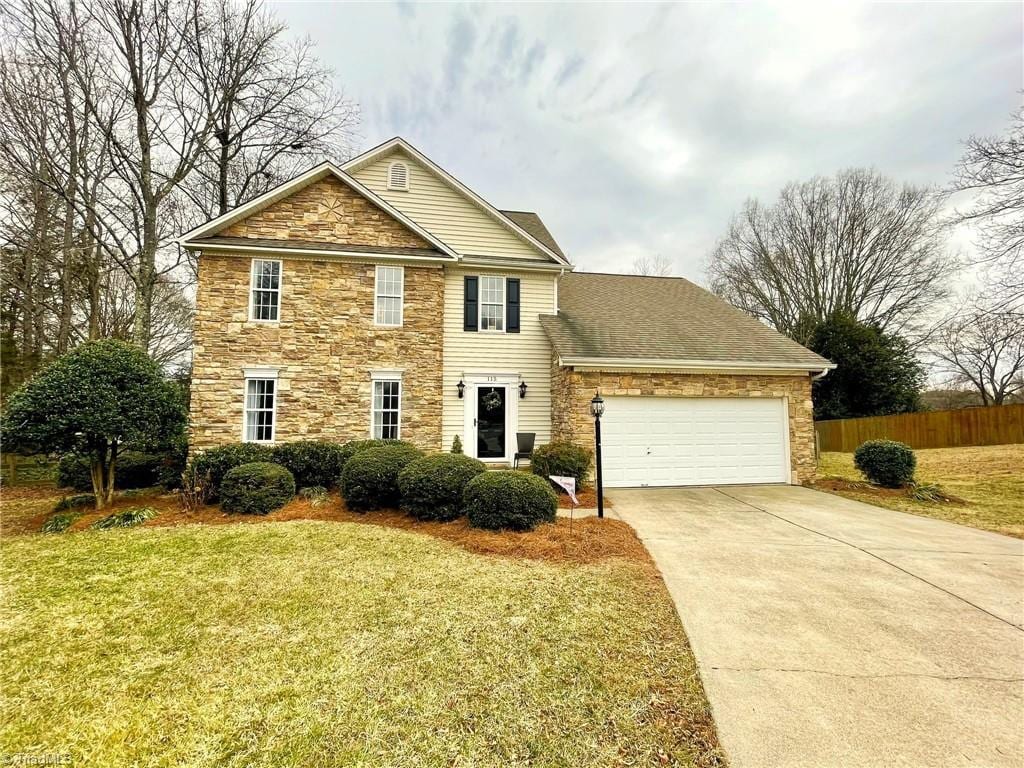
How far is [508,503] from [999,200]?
14.6 meters

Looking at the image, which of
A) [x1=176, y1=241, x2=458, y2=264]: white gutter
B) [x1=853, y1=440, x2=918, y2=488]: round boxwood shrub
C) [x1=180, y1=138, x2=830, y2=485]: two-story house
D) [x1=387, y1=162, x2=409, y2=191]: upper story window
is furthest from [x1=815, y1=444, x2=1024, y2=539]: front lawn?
[x1=387, y1=162, x2=409, y2=191]: upper story window

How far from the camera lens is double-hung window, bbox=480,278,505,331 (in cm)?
1218

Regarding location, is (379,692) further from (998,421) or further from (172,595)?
(998,421)

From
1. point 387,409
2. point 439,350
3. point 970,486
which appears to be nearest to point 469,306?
point 439,350

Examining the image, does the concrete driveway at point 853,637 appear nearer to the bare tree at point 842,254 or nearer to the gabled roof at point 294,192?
the gabled roof at point 294,192

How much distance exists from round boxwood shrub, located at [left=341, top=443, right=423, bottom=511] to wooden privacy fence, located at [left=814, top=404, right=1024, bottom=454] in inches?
664

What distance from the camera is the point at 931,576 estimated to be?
16.7ft

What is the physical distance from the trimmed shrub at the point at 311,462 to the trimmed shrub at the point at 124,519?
2.30m

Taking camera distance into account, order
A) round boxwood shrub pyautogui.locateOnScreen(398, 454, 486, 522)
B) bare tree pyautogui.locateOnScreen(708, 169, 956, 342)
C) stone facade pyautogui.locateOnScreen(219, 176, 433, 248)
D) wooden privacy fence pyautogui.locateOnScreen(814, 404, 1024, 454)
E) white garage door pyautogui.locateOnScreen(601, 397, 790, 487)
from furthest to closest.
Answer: bare tree pyautogui.locateOnScreen(708, 169, 956, 342), wooden privacy fence pyautogui.locateOnScreen(814, 404, 1024, 454), stone facade pyautogui.locateOnScreen(219, 176, 433, 248), white garage door pyautogui.locateOnScreen(601, 397, 790, 487), round boxwood shrub pyautogui.locateOnScreen(398, 454, 486, 522)

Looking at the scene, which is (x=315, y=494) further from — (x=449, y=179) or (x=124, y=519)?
(x=449, y=179)

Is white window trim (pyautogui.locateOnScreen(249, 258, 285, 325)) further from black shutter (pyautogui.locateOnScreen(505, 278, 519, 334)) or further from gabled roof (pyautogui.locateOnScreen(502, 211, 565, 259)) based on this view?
gabled roof (pyautogui.locateOnScreen(502, 211, 565, 259))

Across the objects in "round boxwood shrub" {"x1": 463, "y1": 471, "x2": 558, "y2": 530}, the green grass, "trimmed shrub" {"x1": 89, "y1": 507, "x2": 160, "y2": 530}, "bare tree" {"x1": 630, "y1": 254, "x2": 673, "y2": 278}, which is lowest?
the green grass

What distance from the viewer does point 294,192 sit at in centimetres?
1124

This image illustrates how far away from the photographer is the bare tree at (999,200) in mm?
10570
